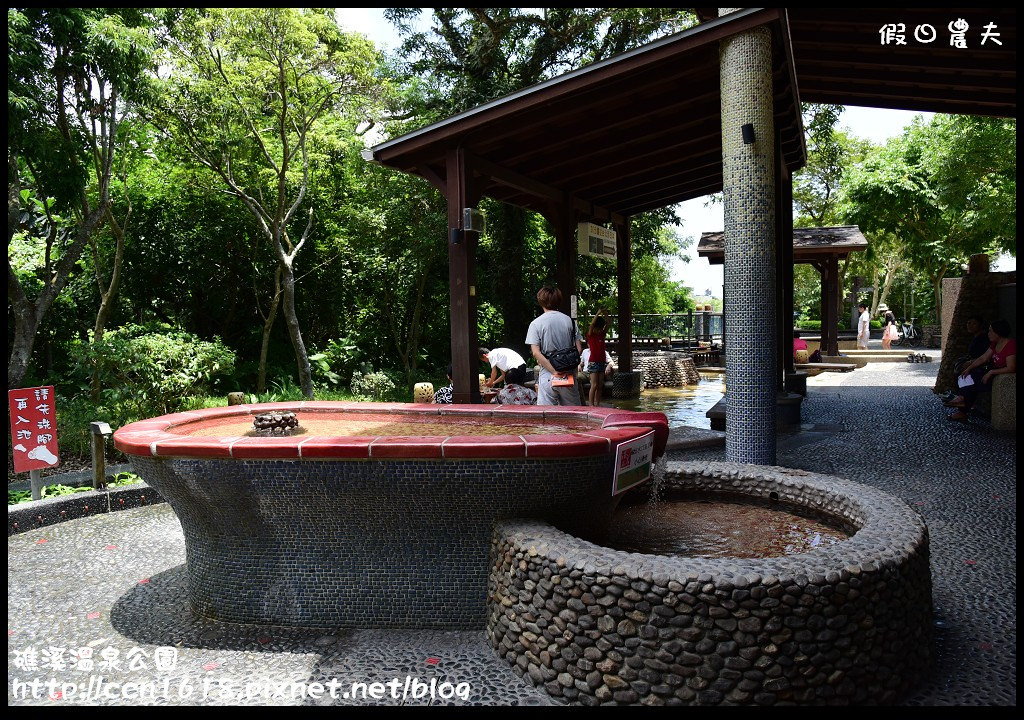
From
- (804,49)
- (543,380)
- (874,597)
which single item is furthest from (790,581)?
(804,49)

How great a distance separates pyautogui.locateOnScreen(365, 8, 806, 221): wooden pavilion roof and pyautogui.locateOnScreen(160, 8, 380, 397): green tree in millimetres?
3261

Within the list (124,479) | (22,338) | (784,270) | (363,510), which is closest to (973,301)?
(784,270)

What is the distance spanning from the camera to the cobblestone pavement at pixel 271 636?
3.05 m

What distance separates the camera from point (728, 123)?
19.4 feet

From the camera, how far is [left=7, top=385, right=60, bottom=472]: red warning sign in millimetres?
5664

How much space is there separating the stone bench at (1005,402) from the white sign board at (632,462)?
6.25 m

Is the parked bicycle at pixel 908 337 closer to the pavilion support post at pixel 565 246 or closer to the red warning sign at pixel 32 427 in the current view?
the pavilion support post at pixel 565 246

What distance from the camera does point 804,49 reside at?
8.03 m

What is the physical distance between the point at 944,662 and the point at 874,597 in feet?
2.30

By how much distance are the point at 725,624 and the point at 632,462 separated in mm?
1194

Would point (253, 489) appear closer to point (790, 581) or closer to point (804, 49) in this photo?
point (790, 581)

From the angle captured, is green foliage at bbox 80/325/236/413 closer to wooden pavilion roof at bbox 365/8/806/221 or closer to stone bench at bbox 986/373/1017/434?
wooden pavilion roof at bbox 365/8/806/221

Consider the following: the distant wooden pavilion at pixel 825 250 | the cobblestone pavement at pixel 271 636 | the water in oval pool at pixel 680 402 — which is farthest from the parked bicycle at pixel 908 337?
the cobblestone pavement at pixel 271 636

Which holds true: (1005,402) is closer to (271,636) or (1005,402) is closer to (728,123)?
(728,123)
